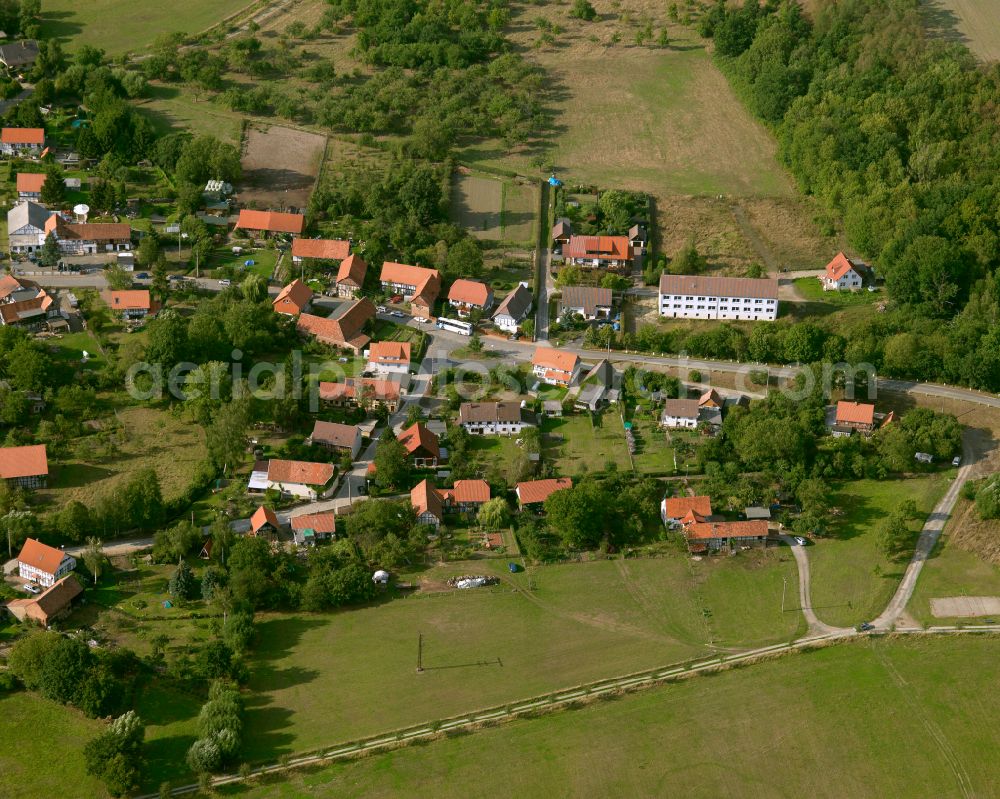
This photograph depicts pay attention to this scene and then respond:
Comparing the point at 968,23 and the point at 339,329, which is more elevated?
the point at 968,23

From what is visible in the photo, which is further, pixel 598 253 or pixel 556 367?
pixel 598 253

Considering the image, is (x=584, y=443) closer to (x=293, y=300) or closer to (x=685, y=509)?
(x=685, y=509)

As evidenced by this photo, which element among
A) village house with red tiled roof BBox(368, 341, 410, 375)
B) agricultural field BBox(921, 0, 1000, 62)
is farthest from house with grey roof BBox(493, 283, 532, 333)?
agricultural field BBox(921, 0, 1000, 62)

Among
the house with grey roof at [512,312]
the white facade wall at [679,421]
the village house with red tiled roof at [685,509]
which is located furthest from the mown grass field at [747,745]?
the house with grey roof at [512,312]

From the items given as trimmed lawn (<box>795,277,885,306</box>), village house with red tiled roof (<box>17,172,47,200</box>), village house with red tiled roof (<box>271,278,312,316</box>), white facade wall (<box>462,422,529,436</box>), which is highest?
village house with red tiled roof (<box>17,172,47,200</box>)

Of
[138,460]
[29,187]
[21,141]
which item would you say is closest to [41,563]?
[138,460]

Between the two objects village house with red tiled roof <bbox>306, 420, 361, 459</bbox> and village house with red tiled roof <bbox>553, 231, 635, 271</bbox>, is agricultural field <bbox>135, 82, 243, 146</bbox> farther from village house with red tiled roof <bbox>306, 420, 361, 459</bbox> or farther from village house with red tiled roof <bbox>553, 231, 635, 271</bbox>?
village house with red tiled roof <bbox>306, 420, 361, 459</bbox>

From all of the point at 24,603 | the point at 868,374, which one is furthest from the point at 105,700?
the point at 868,374
